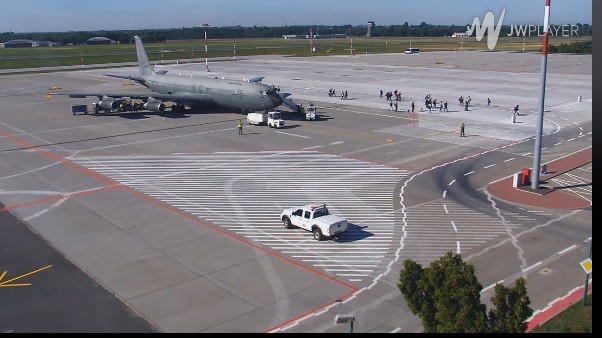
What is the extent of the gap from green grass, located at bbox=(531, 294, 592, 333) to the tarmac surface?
3.56ft

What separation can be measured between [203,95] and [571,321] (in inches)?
2444

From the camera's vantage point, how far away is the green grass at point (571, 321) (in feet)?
65.9

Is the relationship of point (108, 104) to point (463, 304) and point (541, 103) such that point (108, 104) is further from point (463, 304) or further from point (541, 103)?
point (463, 304)

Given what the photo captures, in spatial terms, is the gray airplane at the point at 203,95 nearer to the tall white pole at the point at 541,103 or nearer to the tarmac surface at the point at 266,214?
the tarmac surface at the point at 266,214

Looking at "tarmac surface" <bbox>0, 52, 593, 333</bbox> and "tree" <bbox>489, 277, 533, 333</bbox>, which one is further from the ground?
"tree" <bbox>489, 277, 533, 333</bbox>

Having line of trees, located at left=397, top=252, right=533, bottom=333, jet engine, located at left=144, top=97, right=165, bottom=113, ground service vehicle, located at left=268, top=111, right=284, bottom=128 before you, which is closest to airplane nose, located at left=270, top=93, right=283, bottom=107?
ground service vehicle, located at left=268, top=111, right=284, bottom=128

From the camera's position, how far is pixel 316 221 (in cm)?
3141

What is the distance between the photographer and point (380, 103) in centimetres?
8625

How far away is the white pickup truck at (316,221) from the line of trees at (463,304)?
14709mm

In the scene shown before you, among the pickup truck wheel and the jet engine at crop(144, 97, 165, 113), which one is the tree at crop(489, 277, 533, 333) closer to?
the pickup truck wheel

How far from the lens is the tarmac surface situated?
78.1 feet

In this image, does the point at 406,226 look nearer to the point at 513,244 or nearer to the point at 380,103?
the point at 513,244
